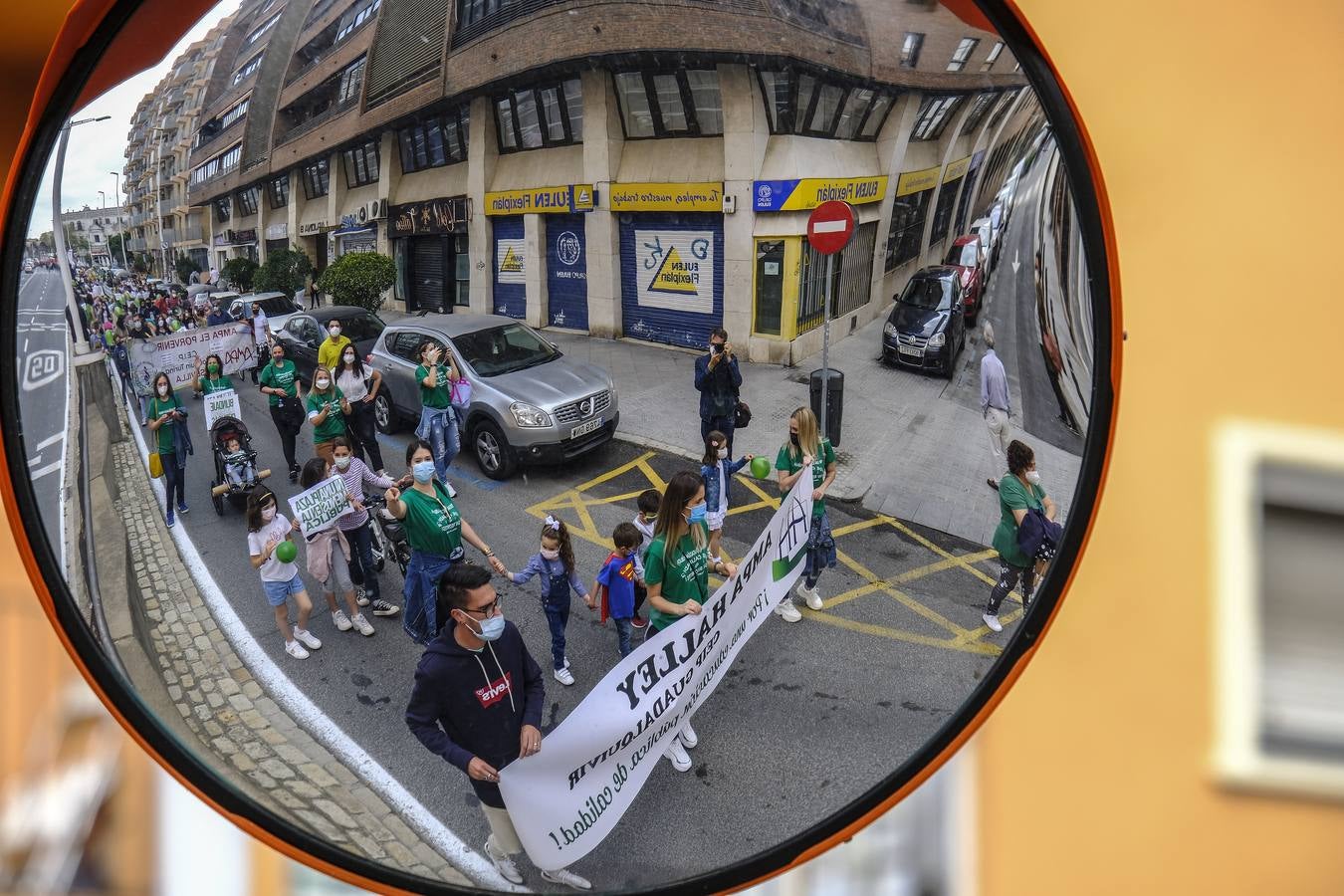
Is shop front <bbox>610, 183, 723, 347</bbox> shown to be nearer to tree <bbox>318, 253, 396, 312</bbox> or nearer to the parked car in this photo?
the parked car

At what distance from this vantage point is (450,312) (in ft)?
3.49

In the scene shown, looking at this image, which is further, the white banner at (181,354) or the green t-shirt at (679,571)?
the green t-shirt at (679,571)

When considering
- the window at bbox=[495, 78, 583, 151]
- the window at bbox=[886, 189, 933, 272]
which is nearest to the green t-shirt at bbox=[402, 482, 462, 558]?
the window at bbox=[495, 78, 583, 151]

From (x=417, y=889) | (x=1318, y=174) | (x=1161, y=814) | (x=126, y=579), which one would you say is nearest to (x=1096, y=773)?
(x=1161, y=814)

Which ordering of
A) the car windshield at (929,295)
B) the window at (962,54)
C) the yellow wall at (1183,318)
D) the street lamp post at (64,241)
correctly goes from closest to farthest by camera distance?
1. the street lamp post at (64,241)
2. the window at (962,54)
3. the car windshield at (929,295)
4. the yellow wall at (1183,318)

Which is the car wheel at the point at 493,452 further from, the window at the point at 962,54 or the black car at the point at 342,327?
the window at the point at 962,54

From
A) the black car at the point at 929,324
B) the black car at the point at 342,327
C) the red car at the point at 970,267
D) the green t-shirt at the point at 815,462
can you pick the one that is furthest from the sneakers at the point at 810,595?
the black car at the point at 342,327

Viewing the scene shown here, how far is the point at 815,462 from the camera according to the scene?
109 centimetres

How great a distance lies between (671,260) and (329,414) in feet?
1.68

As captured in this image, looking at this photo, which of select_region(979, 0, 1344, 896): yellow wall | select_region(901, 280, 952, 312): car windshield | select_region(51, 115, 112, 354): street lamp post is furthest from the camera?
select_region(979, 0, 1344, 896): yellow wall

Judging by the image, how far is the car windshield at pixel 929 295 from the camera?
1172 millimetres

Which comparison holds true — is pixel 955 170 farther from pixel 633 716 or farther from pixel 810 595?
pixel 633 716

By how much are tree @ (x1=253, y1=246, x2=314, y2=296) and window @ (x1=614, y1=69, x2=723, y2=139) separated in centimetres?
51

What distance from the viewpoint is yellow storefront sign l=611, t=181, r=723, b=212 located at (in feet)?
3.25
